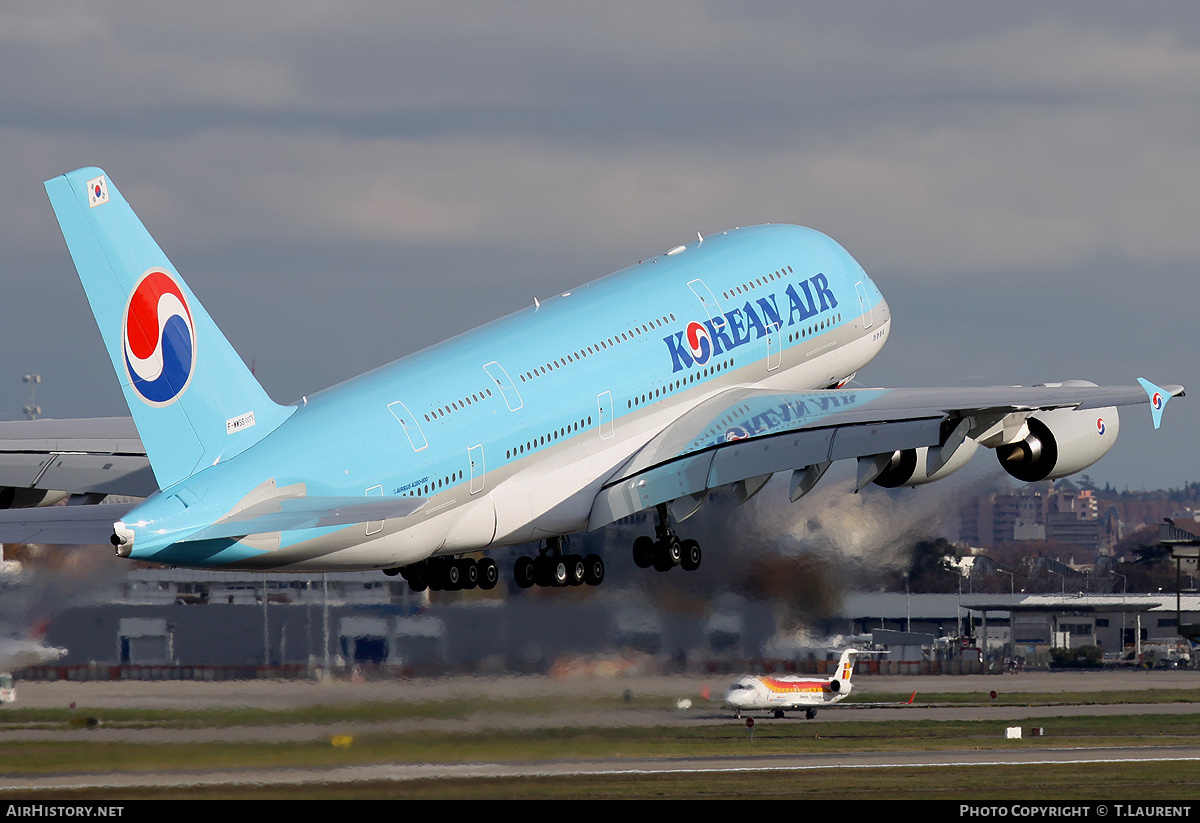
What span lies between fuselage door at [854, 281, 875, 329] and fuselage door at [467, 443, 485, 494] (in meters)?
13.9

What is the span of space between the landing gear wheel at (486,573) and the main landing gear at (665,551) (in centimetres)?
285

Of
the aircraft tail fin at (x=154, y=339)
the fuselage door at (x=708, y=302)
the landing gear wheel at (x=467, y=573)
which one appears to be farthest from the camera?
the fuselage door at (x=708, y=302)

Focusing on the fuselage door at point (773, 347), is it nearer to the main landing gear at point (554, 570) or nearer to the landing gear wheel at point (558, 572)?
the main landing gear at point (554, 570)

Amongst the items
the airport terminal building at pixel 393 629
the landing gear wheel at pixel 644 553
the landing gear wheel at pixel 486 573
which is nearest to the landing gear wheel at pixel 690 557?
the landing gear wheel at pixel 644 553

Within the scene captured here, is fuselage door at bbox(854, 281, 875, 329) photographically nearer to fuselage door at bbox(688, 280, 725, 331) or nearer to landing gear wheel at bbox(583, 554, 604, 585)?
fuselage door at bbox(688, 280, 725, 331)

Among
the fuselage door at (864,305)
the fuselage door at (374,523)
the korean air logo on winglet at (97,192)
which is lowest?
the fuselage door at (374,523)

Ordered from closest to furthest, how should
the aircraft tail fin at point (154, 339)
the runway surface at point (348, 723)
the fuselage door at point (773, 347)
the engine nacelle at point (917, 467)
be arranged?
the aircraft tail fin at point (154, 339) < the runway surface at point (348, 723) < the engine nacelle at point (917, 467) < the fuselage door at point (773, 347)

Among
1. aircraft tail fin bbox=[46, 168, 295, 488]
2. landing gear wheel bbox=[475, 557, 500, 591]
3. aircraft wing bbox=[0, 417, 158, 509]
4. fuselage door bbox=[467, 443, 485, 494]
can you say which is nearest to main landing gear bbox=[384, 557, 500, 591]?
landing gear wheel bbox=[475, 557, 500, 591]

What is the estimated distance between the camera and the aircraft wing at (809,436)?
3203 centimetres

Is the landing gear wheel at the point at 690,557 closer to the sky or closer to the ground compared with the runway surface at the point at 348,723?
closer to the sky

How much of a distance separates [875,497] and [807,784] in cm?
818

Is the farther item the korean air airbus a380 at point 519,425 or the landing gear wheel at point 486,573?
the landing gear wheel at point 486,573

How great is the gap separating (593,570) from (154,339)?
11187 mm

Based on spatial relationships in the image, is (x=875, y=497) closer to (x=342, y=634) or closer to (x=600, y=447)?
(x=600, y=447)
